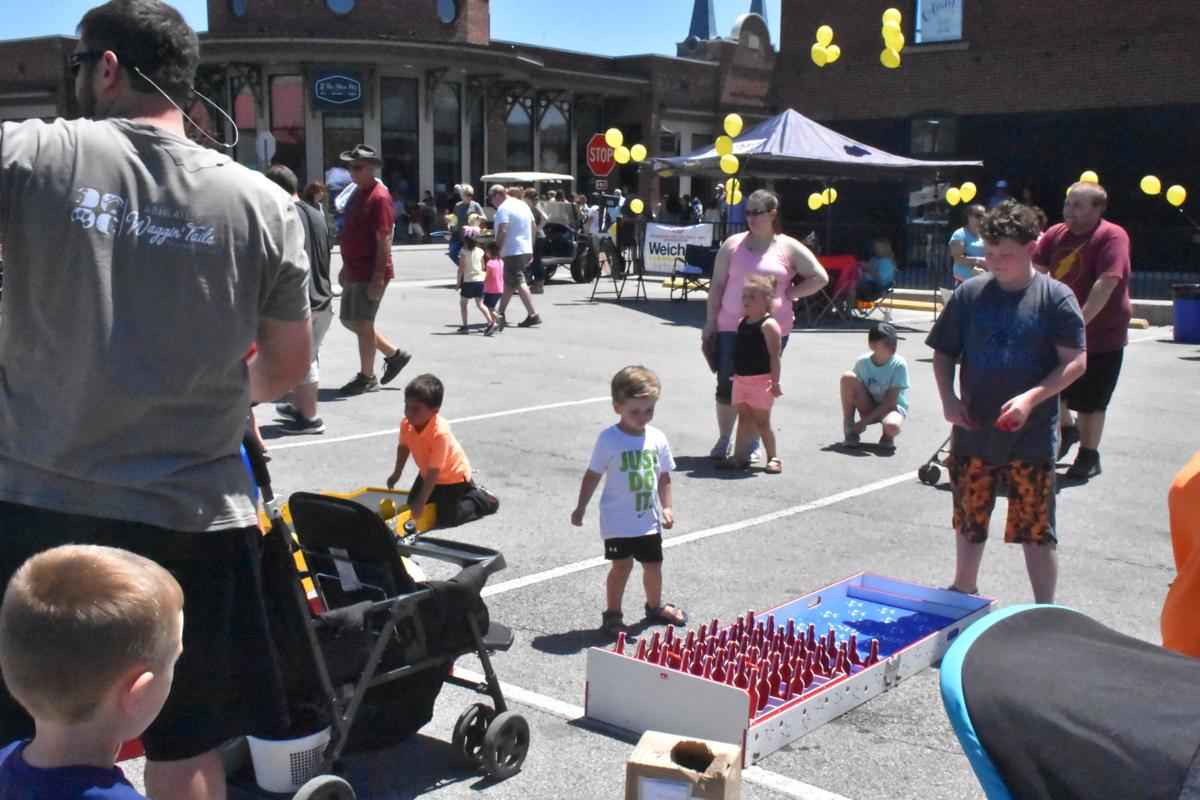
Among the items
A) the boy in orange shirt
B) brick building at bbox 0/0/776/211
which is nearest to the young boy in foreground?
the boy in orange shirt

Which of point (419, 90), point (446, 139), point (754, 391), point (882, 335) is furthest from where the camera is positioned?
point (446, 139)

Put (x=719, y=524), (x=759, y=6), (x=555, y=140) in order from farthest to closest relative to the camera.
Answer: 1. (x=759, y=6)
2. (x=555, y=140)
3. (x=719, y=524)

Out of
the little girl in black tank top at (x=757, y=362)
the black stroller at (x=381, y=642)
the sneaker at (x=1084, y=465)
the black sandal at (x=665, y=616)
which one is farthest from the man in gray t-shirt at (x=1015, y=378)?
the sneaker at (x=1084, y=465)

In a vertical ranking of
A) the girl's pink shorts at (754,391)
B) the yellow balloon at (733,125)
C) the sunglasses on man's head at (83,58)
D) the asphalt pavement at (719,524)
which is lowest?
the asphalt pavement at (719,524)

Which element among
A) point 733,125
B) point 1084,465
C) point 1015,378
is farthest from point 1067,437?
point 733,125

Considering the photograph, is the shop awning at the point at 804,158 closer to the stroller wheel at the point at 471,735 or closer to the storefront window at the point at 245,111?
the stroller wheel at the point at 471,735

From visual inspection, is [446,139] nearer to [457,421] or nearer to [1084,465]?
[457,421]

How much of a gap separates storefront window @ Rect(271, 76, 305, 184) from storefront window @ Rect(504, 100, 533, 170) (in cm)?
700

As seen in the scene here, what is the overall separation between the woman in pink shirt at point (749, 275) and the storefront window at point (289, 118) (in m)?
32.3

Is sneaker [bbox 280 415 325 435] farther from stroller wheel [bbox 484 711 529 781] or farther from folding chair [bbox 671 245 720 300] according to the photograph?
folding chair [bbox 671 245 720 300]

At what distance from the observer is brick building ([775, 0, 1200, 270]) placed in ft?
87.6

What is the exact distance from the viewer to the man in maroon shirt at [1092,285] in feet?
26.0

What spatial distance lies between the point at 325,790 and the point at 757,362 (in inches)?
211

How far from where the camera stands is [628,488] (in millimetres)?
5270
